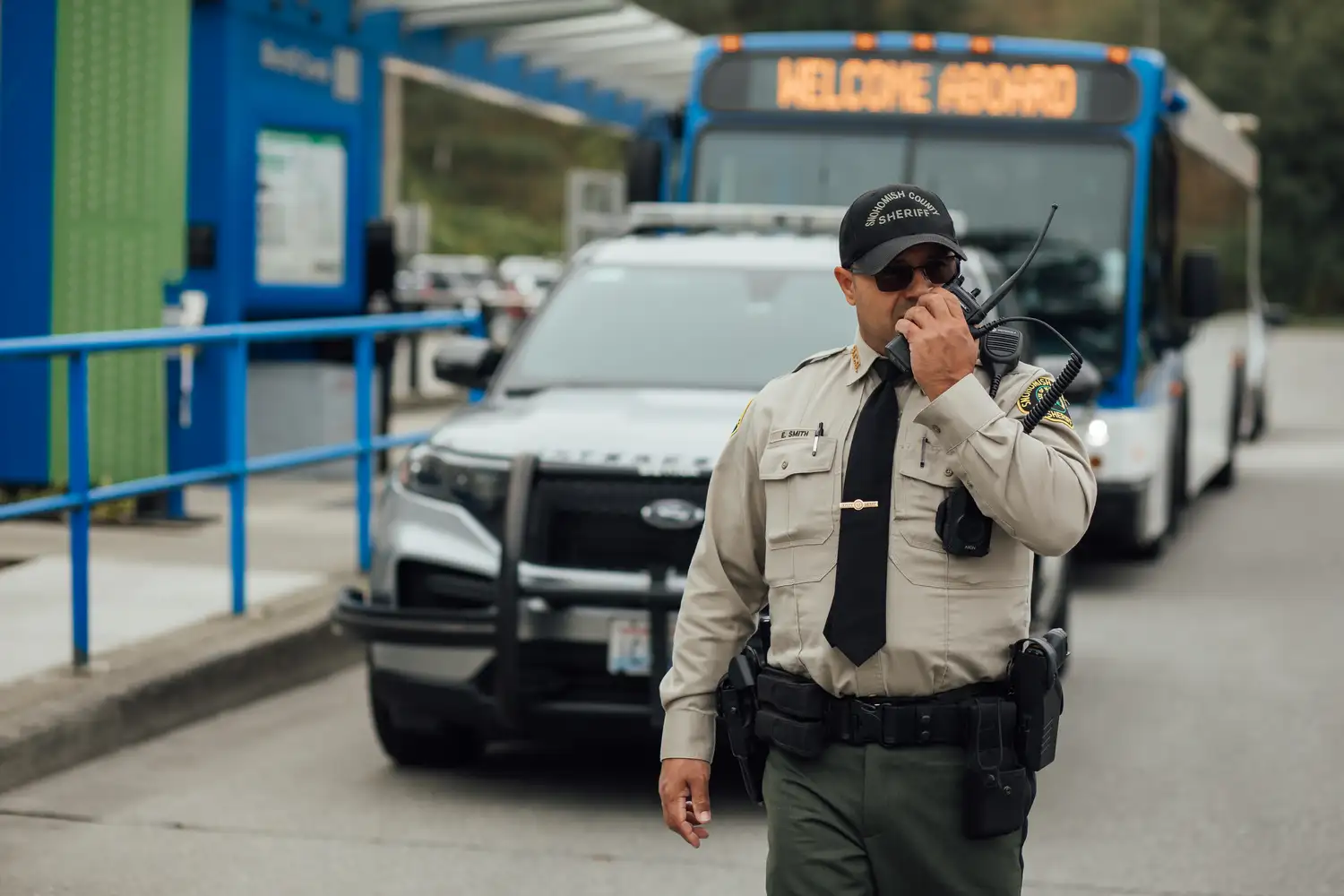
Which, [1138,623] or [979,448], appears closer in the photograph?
[979,448]

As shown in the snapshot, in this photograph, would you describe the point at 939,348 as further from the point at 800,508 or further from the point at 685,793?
the point at 685,793

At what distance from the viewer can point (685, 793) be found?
3521 millimetres

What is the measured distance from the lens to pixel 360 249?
48.4 feet

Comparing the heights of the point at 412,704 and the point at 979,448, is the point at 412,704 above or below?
below

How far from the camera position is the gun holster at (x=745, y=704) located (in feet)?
11.6

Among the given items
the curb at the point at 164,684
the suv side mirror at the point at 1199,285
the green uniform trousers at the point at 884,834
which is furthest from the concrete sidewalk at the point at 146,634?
the suv side mirror at the point at 1199,285

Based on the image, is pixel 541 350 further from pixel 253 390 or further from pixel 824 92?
pixel 253 390

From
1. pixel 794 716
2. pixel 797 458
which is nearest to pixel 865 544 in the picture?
pixel 797 458

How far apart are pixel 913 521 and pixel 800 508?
19cm

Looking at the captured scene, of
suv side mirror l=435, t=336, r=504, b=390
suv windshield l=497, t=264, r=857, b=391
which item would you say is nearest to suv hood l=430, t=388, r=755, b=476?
suv windshield l=497, t=264, r=857, b=391

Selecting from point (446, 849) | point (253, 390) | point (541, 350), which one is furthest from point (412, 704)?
point (253, 390)

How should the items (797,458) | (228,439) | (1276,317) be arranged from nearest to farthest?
(797,458) < (228,439) < (1276,317)

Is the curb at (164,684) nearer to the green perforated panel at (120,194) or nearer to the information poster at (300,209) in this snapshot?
the green perforated panel at (120,194)

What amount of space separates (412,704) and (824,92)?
20.4 feet
